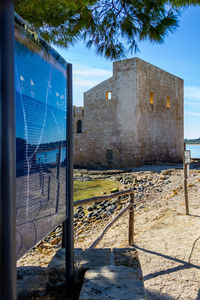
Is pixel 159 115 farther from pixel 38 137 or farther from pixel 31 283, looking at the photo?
pixel 38 137

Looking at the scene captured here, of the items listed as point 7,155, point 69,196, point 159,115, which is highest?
point 159,115

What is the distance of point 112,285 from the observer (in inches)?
51.2

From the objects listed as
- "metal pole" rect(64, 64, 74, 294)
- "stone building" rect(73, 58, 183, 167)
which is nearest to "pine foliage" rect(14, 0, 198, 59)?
"metal pole" rect(64, 64, 74, 294)

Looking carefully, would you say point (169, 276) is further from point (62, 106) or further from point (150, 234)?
point (62, 106)

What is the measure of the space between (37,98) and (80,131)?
17.7m

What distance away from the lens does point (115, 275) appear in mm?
1424

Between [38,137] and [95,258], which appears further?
[95,258]

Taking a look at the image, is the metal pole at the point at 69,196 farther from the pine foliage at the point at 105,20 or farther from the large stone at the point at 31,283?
the pine foliage at the point at 105,20

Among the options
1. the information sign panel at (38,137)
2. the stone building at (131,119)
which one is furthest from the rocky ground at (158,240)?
the stone building at (131,119)

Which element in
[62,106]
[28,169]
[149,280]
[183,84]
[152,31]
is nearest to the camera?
[28,169]

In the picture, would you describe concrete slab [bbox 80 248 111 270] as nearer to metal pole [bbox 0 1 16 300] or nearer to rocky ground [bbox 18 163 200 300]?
rocky ground [bbox 18 163 200 300]

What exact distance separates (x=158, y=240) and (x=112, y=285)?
7.88ft

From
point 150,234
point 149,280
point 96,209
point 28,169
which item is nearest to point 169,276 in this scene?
point 149,280

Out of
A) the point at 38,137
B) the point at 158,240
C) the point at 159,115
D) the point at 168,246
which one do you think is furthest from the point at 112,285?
the point at 159,115
